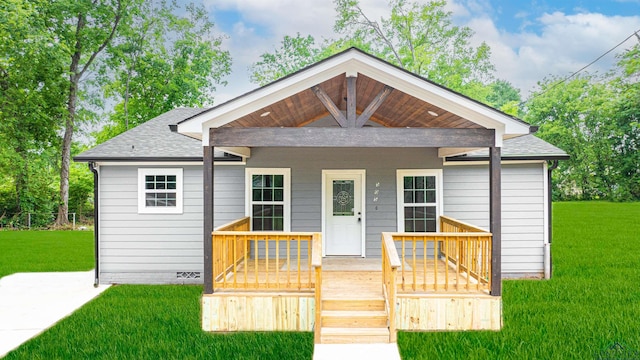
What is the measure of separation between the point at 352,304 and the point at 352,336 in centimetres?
58

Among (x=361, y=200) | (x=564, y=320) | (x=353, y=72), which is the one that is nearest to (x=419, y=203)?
(x=361, y=200)

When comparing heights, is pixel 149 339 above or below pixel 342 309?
below

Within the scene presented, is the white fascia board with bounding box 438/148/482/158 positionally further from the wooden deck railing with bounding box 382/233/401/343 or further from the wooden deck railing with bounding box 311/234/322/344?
the wooden deck railing with bounding box 311/234/322/344

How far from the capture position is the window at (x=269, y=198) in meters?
9.03

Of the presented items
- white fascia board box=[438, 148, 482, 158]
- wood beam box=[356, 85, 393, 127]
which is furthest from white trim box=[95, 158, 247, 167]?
→ white fascia board box=[438, 148, 482, 158]

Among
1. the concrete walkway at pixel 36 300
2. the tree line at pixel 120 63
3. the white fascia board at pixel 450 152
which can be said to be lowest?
the concrete walkway at pixel 36 300

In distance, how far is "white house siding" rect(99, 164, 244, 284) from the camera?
9039mm

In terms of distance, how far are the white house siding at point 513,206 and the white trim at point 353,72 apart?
330cm

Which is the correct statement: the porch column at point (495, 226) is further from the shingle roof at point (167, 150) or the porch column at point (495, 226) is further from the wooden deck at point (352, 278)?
the shingle roof at point (167, 150)

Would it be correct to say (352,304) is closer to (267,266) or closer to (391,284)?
(391,284)

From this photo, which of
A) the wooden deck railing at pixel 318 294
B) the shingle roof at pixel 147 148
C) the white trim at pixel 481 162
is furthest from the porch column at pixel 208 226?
the white trim at pixel 481 162

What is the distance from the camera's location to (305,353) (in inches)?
209

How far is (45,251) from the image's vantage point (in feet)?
45.2

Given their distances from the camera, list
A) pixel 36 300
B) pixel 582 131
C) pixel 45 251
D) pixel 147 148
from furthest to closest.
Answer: pixel 582 131 < pixel 45 251 < pixel 147 148 < pixel 36 300
